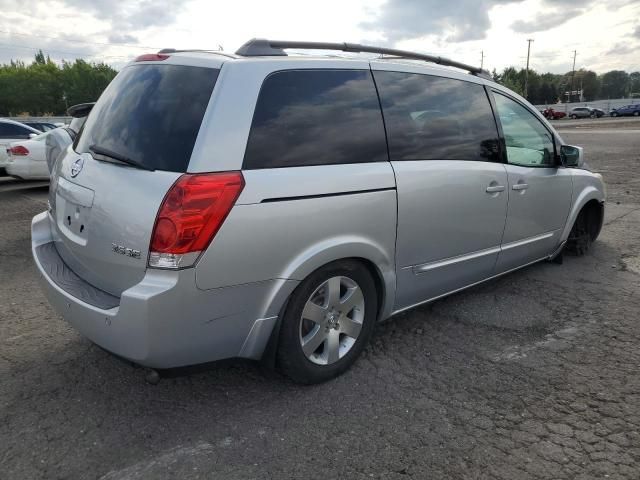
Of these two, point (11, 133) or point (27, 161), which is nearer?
point (27, 161)

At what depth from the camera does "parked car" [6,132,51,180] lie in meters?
10.6

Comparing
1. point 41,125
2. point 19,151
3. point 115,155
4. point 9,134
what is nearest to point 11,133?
point 9,134

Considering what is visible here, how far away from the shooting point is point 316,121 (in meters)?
2.87

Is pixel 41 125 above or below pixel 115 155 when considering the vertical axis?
below

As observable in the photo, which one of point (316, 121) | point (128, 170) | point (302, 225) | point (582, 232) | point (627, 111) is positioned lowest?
point (582, 232)

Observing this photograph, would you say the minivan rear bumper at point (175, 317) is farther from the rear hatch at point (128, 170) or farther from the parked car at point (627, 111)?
the parked car at point (627, 111)

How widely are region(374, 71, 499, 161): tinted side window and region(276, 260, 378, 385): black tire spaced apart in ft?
2.48

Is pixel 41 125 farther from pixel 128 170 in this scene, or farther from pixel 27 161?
pixel 128 170

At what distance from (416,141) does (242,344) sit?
1647 millimetres

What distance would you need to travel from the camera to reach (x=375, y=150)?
10.1ft

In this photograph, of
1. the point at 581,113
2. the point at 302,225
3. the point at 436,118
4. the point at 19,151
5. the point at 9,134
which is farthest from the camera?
the point at 581,113

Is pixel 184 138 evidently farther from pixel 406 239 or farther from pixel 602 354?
pixel 602 354

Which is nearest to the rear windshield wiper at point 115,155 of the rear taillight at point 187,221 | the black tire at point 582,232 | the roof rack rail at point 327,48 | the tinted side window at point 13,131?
the rear taillight at point 187,221

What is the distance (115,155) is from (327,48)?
1.41 meters
